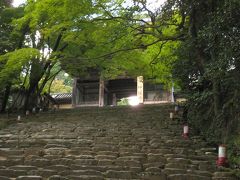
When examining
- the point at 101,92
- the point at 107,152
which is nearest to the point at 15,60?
the point at 107,152

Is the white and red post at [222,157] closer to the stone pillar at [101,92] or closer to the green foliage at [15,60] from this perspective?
the green foliage at [15,60]

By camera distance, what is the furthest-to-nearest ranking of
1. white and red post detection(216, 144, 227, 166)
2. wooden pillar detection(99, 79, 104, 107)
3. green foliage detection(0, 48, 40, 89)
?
wooden pillar detection(99, 79, 104, 107), green foliage detection(0, 48, 40, 89), white and red post detection(216, 144, 227, 166)

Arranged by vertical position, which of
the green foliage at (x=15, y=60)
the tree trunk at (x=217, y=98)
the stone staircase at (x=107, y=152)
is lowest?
the stone staircase at (x=107, y=152)

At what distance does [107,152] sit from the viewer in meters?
9.55

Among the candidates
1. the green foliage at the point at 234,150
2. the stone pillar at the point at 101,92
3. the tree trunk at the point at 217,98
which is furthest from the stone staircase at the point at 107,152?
the stone pillar at the point at 101,92

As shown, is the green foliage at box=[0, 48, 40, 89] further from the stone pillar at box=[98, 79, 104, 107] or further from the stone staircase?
the stone pillar at box=[98, 79, 104, 107]

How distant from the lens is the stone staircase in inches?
295

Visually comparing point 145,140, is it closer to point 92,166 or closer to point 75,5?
point 92,166

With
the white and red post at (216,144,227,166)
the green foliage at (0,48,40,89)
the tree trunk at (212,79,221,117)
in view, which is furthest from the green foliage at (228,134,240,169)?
the green foliage at (0,48,40,89)

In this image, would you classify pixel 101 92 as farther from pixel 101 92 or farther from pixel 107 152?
pixel 107 152

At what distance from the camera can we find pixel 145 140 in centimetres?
1123

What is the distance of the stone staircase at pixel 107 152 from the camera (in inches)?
295

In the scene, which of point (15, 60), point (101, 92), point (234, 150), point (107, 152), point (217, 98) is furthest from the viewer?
point (101, 92)

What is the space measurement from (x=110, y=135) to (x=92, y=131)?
1.23 metres
